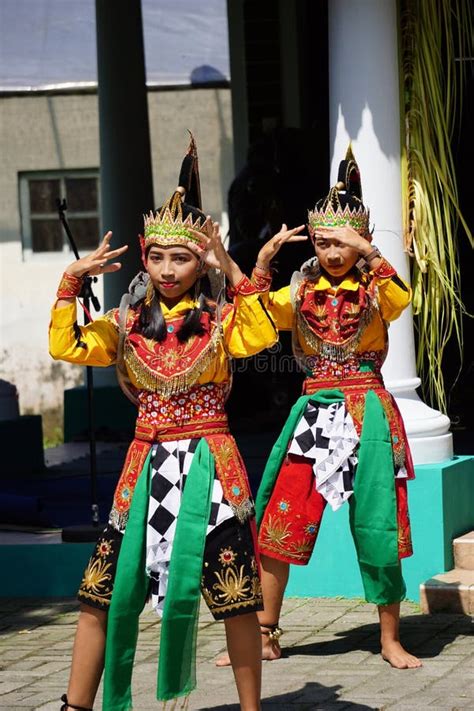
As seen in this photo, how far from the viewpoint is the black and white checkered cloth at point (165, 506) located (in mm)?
4312

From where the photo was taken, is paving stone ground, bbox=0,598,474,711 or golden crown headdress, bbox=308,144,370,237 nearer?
paving stone ground, bbox=0,598,474,711

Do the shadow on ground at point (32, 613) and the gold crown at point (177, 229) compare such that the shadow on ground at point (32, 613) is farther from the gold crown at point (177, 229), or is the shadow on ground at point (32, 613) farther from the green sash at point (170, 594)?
the gold crown at point (177, 229)

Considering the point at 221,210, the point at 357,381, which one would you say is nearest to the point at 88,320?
the point at 357,381

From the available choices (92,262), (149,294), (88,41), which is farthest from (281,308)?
(88,41)

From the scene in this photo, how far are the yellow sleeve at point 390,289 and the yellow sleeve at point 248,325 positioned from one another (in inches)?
37.6

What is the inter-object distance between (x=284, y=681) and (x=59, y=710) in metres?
0.80

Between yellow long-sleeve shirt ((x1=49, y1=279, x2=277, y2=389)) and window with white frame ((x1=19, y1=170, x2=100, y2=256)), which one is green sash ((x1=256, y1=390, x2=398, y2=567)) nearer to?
yellow long-sleeve shirt ((x1=49, y1=279, x2=277, y2=389))

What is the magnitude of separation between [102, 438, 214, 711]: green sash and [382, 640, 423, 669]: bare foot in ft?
3.76

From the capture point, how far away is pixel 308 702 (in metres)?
4.86

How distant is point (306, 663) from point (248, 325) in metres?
1.57

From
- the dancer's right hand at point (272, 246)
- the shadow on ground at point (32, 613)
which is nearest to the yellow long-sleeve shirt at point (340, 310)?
the dancer's right hand at point (272, 246)

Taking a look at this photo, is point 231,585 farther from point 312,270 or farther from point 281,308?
point 312,270

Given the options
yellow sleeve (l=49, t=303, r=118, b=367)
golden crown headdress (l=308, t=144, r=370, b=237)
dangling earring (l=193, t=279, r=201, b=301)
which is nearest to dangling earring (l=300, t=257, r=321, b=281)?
golden crown headdress (l=308, t=144, r=370, b=237)

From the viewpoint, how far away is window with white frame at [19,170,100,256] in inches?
696
